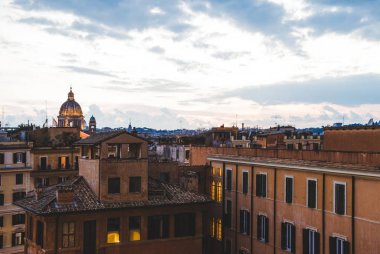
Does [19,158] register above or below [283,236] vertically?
above

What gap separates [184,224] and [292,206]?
9.08 meters

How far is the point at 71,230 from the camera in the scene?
113 feet

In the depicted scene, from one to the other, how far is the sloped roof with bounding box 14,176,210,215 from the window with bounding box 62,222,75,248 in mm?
1165

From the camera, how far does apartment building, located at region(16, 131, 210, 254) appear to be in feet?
112

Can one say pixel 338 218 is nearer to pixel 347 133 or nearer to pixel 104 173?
pixel 347 133

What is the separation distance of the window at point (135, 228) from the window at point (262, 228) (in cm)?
963

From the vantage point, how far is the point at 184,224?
38.7 m

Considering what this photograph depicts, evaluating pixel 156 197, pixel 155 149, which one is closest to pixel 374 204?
pixel 156 197

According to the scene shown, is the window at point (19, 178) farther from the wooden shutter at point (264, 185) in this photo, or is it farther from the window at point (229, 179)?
the wooden shutter at point (264, 185)

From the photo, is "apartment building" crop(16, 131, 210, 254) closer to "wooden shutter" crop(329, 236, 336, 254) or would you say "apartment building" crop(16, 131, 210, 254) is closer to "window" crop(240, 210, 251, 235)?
"window" crop(240, 210, 251, 235)

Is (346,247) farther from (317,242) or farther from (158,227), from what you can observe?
(158,227)

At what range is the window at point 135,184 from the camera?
37.1 meters

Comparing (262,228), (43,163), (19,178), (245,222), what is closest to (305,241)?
(262,228)

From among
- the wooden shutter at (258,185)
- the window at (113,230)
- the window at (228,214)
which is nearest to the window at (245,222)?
the window at (228,214)
